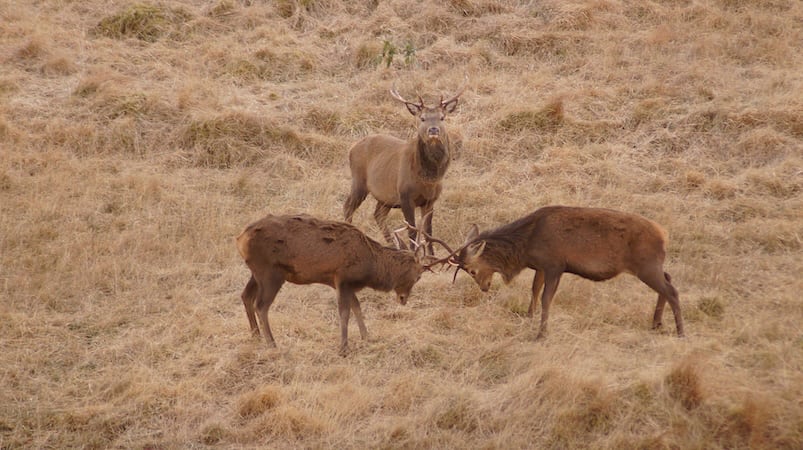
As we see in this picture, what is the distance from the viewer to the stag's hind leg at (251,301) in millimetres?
10094

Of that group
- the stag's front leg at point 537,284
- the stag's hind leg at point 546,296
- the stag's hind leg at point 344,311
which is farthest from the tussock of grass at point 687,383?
the stag's hind leg at point 344,311

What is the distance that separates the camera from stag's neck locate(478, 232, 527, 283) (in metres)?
Answer: 10.4

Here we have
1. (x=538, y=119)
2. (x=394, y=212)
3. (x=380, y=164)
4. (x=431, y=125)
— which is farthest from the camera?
(x=538, y=119)

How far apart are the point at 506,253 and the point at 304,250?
1992 millimetres

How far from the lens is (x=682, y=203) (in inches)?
515

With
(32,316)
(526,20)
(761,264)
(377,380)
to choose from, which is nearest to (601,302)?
(761,264)

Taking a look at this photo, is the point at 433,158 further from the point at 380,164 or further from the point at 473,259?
the point at 473,259

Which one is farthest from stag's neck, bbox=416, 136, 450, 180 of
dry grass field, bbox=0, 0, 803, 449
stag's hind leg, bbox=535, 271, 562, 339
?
stag's hind leg, bbox=535, 271, 562, 339

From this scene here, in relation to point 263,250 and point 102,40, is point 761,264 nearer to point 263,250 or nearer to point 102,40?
point 263,250

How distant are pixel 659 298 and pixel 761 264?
2.01 m

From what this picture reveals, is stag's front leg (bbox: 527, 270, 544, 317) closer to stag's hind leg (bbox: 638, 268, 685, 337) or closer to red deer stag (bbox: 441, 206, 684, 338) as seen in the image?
red deer stag (bbox: 441, 206, 684, 338)

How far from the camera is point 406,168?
40.2 feet

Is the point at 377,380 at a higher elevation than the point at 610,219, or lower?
lower

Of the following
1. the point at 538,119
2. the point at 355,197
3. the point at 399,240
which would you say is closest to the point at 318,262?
the point at 399,240
